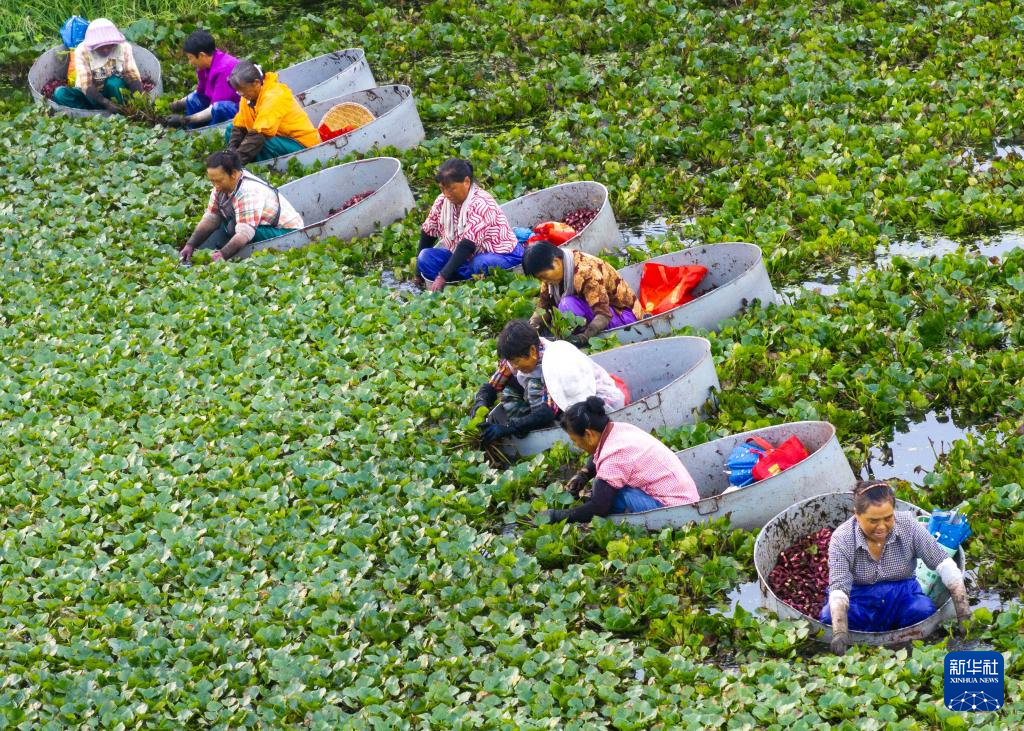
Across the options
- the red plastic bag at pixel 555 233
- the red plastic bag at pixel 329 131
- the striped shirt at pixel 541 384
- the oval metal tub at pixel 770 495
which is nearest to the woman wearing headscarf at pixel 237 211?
the red plastic bag at pixel 329 131

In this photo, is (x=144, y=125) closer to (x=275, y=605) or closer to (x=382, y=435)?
(x=382, y=435)

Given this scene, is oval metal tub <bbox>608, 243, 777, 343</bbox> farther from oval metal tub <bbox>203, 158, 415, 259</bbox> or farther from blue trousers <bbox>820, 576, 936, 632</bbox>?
blue trousers <bbox>820, 576, 936, 632</bbox>

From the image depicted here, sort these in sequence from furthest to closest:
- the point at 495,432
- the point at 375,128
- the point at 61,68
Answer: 1. the point at 61,68
2. the point at 375,128
3. the point at 495,432

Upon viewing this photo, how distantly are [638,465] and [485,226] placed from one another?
265cm

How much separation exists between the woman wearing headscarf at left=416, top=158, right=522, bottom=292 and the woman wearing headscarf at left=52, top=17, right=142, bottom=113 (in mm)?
4070

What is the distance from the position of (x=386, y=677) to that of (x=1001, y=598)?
2.44 metres

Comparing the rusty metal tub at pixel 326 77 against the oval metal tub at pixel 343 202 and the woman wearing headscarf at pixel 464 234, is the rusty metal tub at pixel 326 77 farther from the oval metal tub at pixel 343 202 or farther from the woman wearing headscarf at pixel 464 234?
the woman wearing headscarf at pixel 464 234

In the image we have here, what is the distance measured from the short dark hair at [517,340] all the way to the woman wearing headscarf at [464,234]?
1.70 meters

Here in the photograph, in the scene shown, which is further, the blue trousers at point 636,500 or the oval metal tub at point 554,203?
the oval metal tub at point 554,203

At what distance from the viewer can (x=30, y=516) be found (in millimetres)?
6133

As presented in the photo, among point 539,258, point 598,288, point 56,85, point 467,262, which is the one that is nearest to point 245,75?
point 467,262

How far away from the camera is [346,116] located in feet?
33.5

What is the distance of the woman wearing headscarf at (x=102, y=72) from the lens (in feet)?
34.6

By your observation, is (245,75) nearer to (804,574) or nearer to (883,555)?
(804,574)
